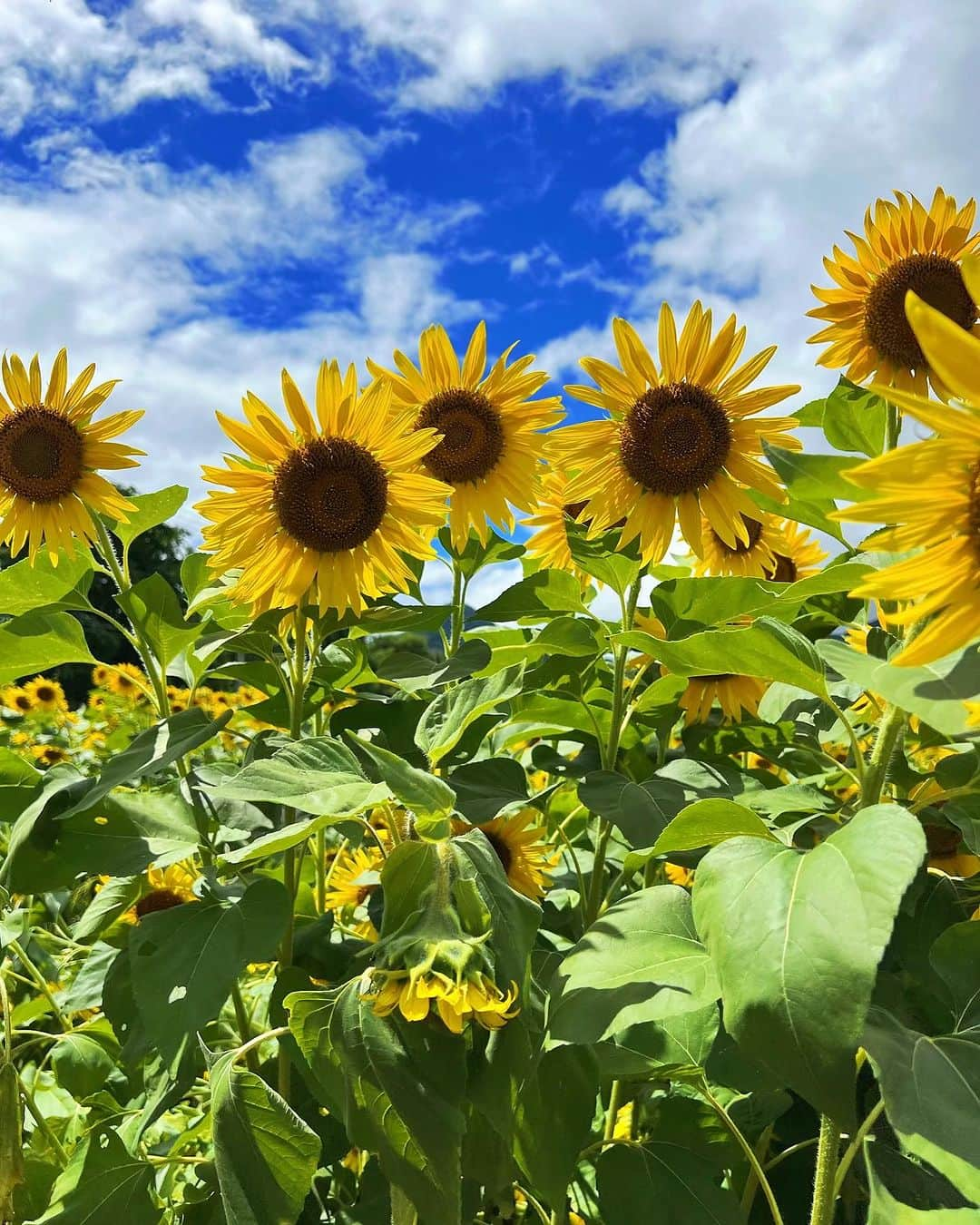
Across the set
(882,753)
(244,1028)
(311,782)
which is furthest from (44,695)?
(882,753)

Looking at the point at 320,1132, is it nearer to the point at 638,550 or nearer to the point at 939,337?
the point at 638,550

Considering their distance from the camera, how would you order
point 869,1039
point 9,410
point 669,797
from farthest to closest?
point 9,410 → point 669,797 → point 869,1039

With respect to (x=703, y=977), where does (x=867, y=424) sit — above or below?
above

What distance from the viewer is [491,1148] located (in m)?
1.15

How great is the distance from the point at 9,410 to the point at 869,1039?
1694 mm

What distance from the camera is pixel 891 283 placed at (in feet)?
5.85

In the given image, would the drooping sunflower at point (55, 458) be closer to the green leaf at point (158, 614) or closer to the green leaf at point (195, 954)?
the green leaf at point (158, 614)

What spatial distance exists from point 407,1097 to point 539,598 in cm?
90

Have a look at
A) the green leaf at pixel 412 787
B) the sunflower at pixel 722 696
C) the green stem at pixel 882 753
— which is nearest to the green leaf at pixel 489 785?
the green leaf at pixel 412 787

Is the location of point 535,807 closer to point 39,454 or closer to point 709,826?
point 709,826

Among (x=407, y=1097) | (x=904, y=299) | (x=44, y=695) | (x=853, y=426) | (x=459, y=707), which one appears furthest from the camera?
(x=44, y=695)

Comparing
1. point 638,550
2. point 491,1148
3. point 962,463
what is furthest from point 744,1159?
point 962,463

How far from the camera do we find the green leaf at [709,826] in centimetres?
103

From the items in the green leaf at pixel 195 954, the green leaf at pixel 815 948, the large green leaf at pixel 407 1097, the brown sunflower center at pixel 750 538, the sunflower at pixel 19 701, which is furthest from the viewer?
the sunflower at pixel 19 701
